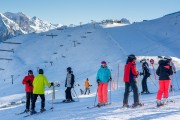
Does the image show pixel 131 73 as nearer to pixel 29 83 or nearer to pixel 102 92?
pixel 102 92

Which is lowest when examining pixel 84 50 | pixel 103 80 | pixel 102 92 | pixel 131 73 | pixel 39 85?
pixel 102 92

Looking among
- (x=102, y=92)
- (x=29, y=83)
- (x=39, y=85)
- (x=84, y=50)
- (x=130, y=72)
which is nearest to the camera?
(x=130, y=72)

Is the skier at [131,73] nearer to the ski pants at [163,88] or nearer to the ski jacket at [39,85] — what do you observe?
the ski pants at [163,88]

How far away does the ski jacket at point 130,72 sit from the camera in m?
15.6

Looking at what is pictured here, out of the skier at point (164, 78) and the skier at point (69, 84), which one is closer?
the skier at point (164, 78)

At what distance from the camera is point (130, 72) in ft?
51.4

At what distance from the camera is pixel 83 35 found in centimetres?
7862

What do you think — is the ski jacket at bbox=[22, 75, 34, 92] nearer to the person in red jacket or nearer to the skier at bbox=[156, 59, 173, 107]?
the person in red jacket

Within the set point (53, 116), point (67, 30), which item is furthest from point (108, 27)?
point (53, 116)

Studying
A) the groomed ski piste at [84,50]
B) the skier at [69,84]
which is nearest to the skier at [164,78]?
the skier at [69,84]

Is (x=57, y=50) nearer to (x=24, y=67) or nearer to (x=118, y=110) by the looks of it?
(x=24, y=67)

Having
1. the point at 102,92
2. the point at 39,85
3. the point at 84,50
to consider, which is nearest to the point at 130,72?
the point at 102,92

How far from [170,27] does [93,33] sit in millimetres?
15052

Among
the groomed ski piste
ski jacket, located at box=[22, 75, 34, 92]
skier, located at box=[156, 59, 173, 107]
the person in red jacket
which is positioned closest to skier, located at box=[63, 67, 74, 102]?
the person in red jacket
